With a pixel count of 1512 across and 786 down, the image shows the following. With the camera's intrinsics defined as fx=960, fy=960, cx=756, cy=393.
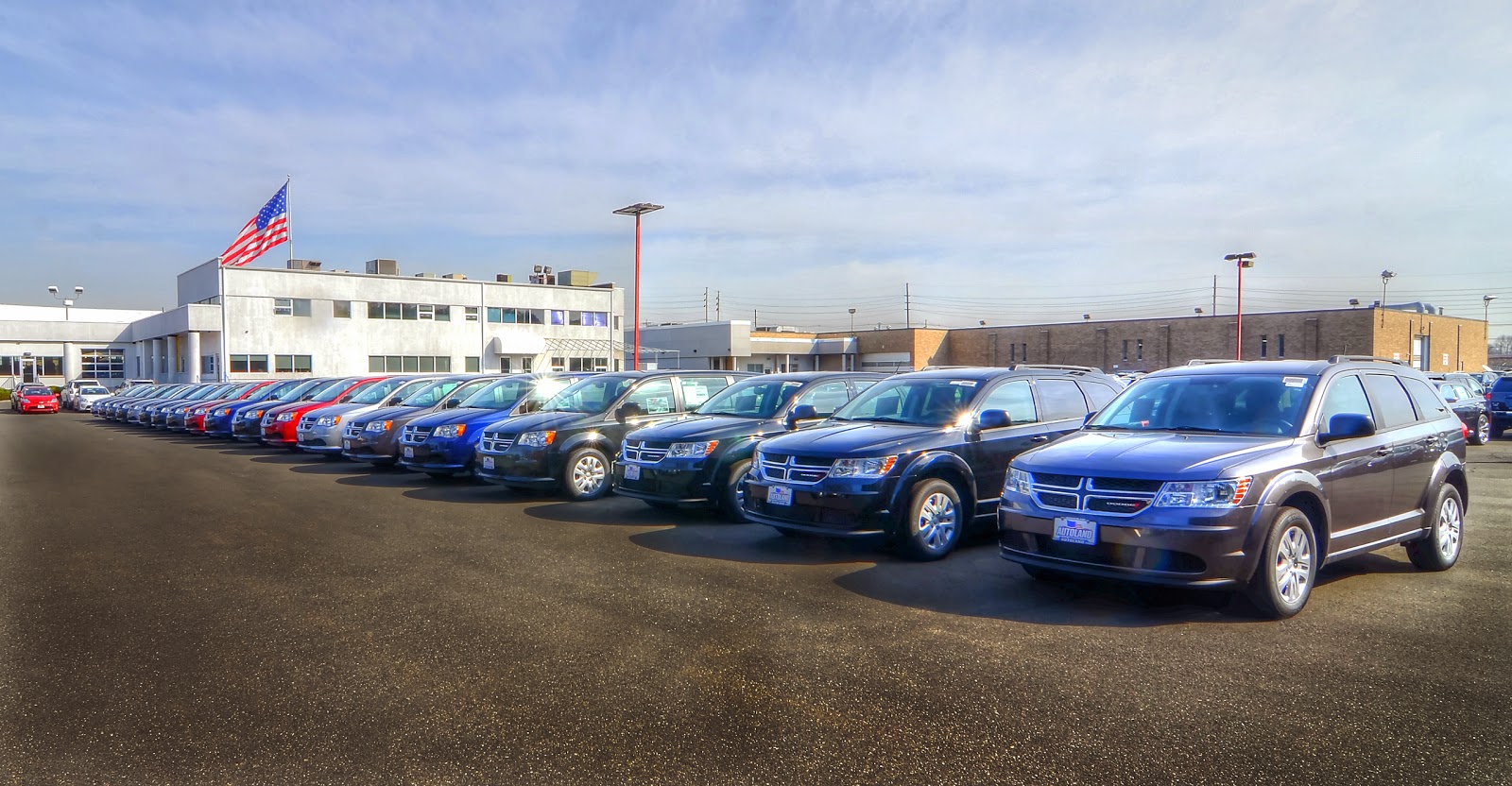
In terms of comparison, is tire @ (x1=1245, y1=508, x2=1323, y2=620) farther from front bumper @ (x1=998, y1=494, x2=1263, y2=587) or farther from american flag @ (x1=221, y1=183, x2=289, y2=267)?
american flag @ (x1=221, y1=183, x2=289, y2=267)

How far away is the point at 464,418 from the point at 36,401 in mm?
39955

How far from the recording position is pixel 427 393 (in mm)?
17578

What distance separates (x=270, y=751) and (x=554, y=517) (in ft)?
20.9

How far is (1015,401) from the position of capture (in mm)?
9203

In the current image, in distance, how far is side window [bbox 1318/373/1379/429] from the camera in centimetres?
684

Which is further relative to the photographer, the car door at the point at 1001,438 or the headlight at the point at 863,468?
the car door at the point at 1001,438

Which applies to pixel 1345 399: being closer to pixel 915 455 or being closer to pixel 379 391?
pixel 915 455

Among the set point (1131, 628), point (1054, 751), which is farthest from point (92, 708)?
point (1131, 628)

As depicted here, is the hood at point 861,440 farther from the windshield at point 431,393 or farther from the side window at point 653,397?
the windshield at point 431,393

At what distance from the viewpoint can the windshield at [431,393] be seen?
56.6 feet

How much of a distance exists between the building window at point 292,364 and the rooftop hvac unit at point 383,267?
20.4 ft

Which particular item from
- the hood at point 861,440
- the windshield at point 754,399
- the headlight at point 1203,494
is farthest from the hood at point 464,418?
the headlight at point 1203,494

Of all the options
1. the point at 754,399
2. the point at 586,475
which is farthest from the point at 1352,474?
the point at 586,475

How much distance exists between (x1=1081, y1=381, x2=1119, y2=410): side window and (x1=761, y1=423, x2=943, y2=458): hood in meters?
2.16
